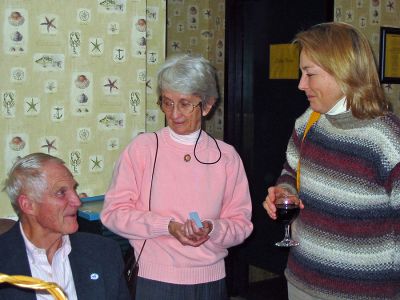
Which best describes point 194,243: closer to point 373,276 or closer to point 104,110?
point 373,276

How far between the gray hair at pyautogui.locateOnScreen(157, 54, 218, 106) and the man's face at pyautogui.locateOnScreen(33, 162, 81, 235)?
0.49 metres

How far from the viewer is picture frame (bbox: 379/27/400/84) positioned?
3420 mm

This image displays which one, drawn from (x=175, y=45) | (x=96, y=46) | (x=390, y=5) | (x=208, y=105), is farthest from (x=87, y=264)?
(x=175, y=45)

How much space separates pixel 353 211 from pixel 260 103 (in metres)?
2.69

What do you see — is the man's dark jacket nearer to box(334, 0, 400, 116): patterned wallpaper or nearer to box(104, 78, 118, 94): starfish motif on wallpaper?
box(104, 78, 118, 94): starfish motif on wallpaper

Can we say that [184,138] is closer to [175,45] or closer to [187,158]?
[187,158]

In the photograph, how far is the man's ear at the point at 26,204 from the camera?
1680 millimetres

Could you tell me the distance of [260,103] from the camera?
170 inches

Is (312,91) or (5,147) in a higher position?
(312,91)

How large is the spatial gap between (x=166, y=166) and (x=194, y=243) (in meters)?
0.28

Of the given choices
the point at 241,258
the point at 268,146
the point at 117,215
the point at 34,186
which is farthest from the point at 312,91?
the point at 241,258

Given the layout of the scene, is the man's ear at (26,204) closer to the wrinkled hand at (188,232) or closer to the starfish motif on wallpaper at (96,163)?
the wrinkled hand at (188,232)

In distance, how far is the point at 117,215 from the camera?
1.91 m

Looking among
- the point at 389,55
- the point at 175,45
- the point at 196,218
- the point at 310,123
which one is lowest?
the point at 196,218
